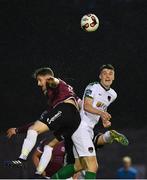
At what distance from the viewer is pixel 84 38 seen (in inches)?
504

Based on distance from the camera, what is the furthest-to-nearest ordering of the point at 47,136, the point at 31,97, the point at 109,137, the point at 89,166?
the point at 31,97, the point at 47,136, the point at 109,137, the point at 89,166

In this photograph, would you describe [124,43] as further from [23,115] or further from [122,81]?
[23,115]

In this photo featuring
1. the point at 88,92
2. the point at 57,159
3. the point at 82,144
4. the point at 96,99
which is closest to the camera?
the point at 82,144

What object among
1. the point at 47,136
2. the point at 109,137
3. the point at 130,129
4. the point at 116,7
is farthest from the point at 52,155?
the point at 116,7

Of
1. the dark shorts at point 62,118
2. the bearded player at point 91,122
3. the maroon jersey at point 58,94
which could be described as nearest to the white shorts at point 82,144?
the bearded player at point 91,122

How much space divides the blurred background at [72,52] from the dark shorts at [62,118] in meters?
3.51

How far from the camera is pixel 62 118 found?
858 cm

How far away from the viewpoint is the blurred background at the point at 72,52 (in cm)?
1252

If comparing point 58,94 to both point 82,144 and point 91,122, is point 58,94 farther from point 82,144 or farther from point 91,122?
point 91,122

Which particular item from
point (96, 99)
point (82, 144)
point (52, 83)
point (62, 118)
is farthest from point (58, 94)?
point (96, 99)

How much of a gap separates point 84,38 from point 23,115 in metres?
1.57

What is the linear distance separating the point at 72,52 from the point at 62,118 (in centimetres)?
420

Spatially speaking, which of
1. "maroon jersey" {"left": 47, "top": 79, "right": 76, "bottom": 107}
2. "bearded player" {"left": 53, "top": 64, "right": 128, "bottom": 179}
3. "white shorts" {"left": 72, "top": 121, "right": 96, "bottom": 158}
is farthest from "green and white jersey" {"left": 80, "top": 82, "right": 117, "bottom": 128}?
"maroon jersey" {"left": 47, "top": 79, "right": 76, "bottom": 107}

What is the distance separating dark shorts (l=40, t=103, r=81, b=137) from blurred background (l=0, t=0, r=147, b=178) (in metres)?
3.51
